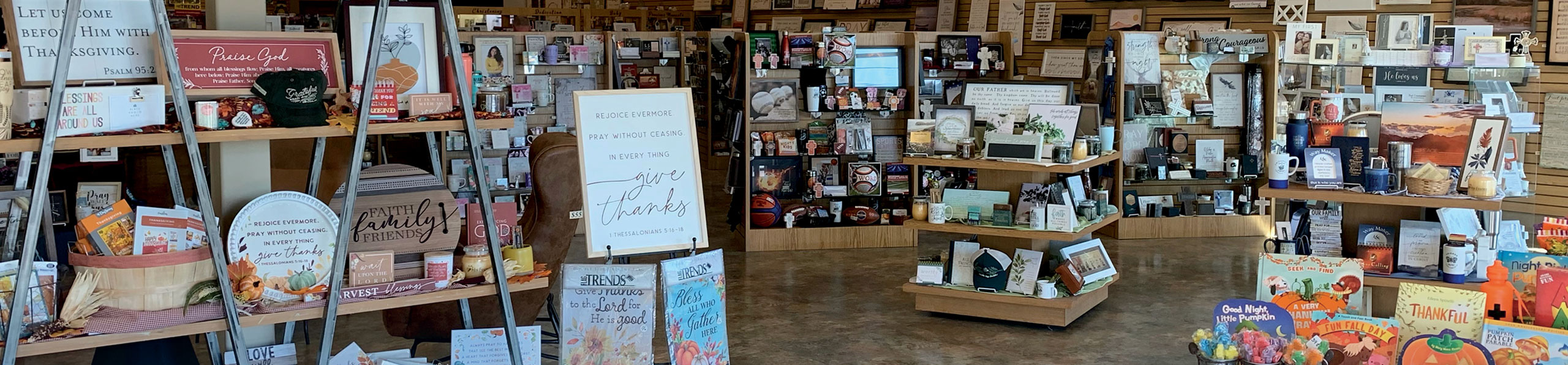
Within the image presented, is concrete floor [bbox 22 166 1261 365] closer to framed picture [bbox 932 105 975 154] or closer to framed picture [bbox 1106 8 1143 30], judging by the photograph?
framed picture [bbox 932 105 975 154]

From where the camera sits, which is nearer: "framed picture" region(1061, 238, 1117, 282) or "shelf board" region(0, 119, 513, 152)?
"shelf board" region(0, 119, 513, 152)

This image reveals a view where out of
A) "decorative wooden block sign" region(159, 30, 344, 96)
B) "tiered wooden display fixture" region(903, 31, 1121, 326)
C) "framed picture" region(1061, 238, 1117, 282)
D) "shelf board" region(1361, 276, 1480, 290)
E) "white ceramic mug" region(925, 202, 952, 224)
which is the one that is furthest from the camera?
"framed picture" region(1061, 238, 1117, 282)

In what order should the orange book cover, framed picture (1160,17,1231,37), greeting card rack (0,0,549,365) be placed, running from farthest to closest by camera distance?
1. framed picture (1160,17,1231,37)
2. the orange book cover
3. greeting card rack (0,0,549,365)

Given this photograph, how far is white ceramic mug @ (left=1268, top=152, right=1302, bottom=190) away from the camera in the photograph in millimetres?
4078

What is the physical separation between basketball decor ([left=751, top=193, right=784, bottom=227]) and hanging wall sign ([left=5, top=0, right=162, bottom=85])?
14.1 feet

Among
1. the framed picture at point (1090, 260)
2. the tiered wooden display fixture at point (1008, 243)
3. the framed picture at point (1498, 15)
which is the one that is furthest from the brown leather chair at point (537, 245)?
the framed picture at point (1498, 15)

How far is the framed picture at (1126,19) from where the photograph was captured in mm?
9266

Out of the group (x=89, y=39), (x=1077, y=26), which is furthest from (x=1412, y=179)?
(x=1077, y=26)

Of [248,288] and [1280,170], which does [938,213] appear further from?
[248,288]

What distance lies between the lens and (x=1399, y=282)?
12.8 feet

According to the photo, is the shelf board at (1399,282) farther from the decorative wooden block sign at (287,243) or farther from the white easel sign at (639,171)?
the decorative wooden block sign at (287,243)

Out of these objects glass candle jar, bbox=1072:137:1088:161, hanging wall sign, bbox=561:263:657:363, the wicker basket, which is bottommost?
hanging wall sign, bbox=561:263:657:363

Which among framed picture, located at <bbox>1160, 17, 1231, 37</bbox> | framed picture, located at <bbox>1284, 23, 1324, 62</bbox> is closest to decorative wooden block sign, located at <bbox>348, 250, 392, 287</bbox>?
framed picture, located at <bbox>1284, 23, 1324, 62</bbox>

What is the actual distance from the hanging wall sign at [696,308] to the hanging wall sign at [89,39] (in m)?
1.49
